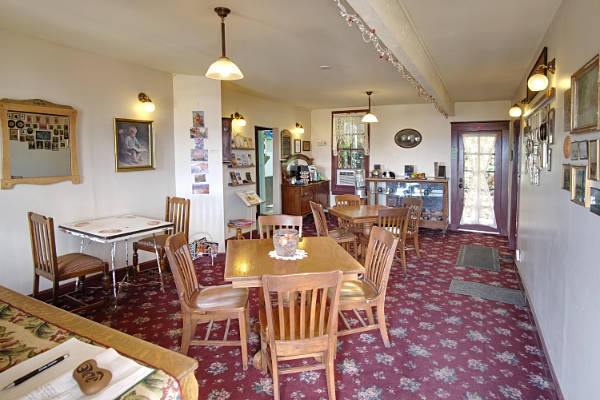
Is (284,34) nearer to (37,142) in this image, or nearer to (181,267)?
(181,267)

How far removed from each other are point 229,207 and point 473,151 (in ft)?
16.0

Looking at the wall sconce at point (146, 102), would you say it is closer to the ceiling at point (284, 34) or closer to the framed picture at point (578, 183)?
the ceiling at point (284, 34)

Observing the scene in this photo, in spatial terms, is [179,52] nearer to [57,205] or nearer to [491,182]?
[57,205]

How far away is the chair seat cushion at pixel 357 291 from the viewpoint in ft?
9.09

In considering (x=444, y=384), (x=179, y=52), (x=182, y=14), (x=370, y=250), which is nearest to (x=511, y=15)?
(x=370, y=250)

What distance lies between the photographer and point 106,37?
3.63m

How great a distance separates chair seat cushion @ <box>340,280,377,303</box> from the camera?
2.77 m

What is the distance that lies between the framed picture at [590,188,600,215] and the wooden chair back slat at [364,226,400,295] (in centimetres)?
115

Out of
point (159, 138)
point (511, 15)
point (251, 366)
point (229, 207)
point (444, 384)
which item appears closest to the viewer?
point (444, 384)

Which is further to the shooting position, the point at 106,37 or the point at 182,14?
the point at 106,37

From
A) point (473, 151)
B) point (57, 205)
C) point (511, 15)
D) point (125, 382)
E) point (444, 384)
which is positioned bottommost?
point (444, 384)

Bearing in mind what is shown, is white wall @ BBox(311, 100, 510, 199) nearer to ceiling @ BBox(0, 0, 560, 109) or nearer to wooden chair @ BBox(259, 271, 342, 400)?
ceiling @ BBox(0, 0, 560, 109)

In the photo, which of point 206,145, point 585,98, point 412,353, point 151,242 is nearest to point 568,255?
point 585,98

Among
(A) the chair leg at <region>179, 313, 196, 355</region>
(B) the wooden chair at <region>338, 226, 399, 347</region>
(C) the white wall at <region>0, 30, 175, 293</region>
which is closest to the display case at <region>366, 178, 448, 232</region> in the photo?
(C) the white wall at <region>0, 30, 175, 293</region>
